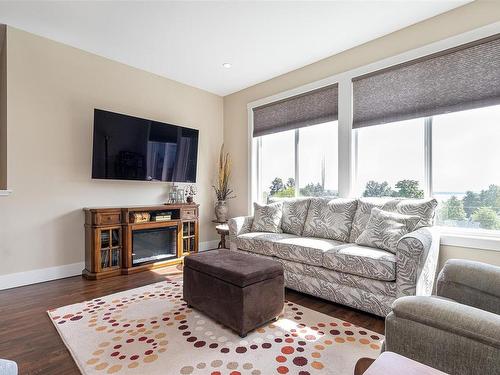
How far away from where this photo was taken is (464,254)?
2498mm

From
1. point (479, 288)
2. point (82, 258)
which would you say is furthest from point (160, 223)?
point (479, 288)

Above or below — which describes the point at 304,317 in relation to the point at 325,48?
below

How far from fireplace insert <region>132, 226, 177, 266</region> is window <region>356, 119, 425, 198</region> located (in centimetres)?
264

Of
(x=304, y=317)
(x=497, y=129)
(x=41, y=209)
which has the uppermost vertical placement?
(x=497, y=129)

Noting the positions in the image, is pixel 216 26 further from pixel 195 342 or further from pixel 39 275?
pixel 39 275

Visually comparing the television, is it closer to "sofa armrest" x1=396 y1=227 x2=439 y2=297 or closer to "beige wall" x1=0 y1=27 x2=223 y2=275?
"beige wall" x1=0 y1=27 x2=223 y2=275

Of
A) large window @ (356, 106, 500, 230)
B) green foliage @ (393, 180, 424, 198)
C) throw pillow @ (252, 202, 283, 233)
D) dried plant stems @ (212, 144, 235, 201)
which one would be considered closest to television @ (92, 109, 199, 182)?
dried plant stems @ (212, 144, 235, 201)

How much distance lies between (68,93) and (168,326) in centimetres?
297

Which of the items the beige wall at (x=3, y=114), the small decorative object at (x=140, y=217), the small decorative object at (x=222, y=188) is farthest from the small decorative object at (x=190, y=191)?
the beige wall at (x=3, y=114)

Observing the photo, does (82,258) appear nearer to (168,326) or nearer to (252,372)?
(168,326)

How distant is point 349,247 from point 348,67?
2222mm

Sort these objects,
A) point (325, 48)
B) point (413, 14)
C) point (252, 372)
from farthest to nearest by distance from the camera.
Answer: point (325, 48), point (413, 14), point (252, 372)

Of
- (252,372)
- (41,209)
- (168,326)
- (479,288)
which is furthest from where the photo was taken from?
(41,209)

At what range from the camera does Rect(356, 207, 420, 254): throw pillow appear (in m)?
2.40
